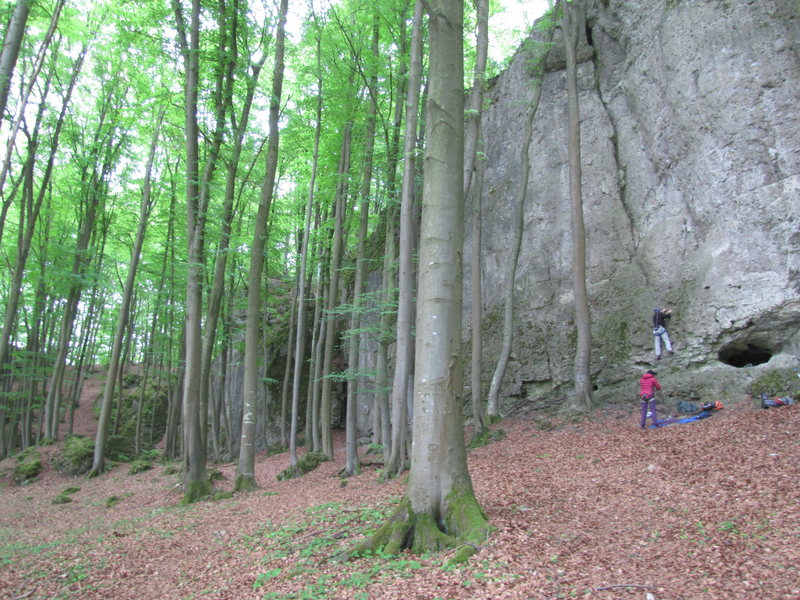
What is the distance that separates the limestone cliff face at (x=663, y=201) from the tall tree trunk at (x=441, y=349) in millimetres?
8344

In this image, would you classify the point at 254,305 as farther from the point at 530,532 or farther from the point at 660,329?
the point at 660,329

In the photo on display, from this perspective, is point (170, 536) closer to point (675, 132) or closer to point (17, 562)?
point (17, 562)

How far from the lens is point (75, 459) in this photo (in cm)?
1714

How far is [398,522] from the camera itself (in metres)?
4.84

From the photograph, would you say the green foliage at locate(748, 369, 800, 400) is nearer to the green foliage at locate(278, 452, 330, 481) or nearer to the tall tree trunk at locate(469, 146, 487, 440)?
the tall tree trunk at locate(469, 146, 487, 440)

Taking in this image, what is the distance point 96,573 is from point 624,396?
11355 mm

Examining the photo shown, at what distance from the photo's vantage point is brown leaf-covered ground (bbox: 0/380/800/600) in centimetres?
382

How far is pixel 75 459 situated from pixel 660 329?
1932cm

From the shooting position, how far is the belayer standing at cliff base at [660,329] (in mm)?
11570

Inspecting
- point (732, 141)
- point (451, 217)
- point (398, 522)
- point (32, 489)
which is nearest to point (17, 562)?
point (398, 522)

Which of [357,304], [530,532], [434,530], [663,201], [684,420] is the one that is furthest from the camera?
[357,304]

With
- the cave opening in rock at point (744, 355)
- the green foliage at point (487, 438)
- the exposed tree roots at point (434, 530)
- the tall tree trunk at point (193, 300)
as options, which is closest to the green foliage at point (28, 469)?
the tall tree trunk at point (193, 300)

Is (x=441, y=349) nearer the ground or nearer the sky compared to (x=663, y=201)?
nearer the ground

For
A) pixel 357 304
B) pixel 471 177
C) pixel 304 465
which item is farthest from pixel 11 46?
pixel 304 465
